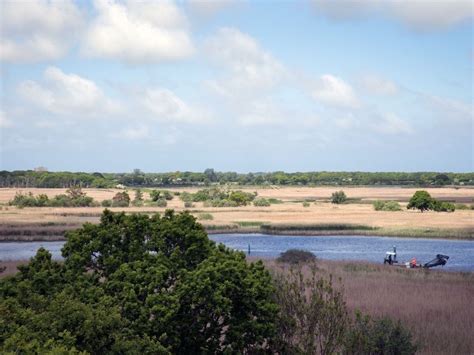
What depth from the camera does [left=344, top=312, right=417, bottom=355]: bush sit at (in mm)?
12289

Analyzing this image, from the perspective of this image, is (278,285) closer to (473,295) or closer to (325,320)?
(325,320)

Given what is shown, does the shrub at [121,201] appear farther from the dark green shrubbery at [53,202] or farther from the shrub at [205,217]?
the shrub at [205,217]

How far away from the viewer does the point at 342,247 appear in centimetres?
4903

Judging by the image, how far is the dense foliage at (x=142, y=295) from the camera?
9172 mm

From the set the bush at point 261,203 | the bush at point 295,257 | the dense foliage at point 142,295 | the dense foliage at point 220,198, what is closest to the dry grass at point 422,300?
the bush at point 295,257

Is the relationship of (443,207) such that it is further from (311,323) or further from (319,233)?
(311,323)

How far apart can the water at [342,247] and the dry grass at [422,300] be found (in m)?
8.51

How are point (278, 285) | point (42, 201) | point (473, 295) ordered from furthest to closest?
point (42, 201)
point (473, 295)
point (278, 285)

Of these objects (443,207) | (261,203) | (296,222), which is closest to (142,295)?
(296,222)

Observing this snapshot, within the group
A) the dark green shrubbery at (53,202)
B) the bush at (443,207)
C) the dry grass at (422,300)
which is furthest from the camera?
the dark green shrubbery at (53,202)

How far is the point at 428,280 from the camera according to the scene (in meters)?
26.6

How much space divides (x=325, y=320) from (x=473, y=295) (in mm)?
12416

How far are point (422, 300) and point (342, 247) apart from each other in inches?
1101

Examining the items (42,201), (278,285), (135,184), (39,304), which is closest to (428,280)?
(278,285)
